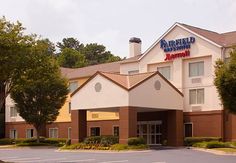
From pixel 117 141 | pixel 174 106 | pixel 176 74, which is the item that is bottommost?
pixel 117 141

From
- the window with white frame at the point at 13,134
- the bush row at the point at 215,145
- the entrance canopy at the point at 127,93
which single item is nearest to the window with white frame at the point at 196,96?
the entrance canopy at the point at 127,93

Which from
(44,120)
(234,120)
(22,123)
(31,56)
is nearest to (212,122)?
(234,120)

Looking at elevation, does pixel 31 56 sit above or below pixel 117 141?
above

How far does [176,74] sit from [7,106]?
93.7 ft

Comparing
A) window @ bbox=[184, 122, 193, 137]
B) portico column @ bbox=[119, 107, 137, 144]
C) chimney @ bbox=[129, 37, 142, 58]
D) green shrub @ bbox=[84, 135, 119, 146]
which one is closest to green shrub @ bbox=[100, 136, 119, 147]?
green shrub @ bbox=[84, 135, 119, 146]

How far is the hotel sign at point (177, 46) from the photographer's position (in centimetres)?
4472

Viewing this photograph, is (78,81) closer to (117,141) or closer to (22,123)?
(22,123)

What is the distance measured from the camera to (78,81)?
56.7 metres

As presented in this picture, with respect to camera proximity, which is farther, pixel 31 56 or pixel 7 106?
pixel 7 106

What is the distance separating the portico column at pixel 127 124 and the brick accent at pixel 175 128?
544 cm

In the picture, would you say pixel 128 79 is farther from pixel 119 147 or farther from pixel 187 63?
pixel 187 63

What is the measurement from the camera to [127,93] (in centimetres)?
3875

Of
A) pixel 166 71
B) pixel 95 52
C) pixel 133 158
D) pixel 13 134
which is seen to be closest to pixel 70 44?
pixel 95 52

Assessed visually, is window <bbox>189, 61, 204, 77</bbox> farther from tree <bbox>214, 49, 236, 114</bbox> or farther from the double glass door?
tree <bbox>214, 49, 236, 114</bbox>
